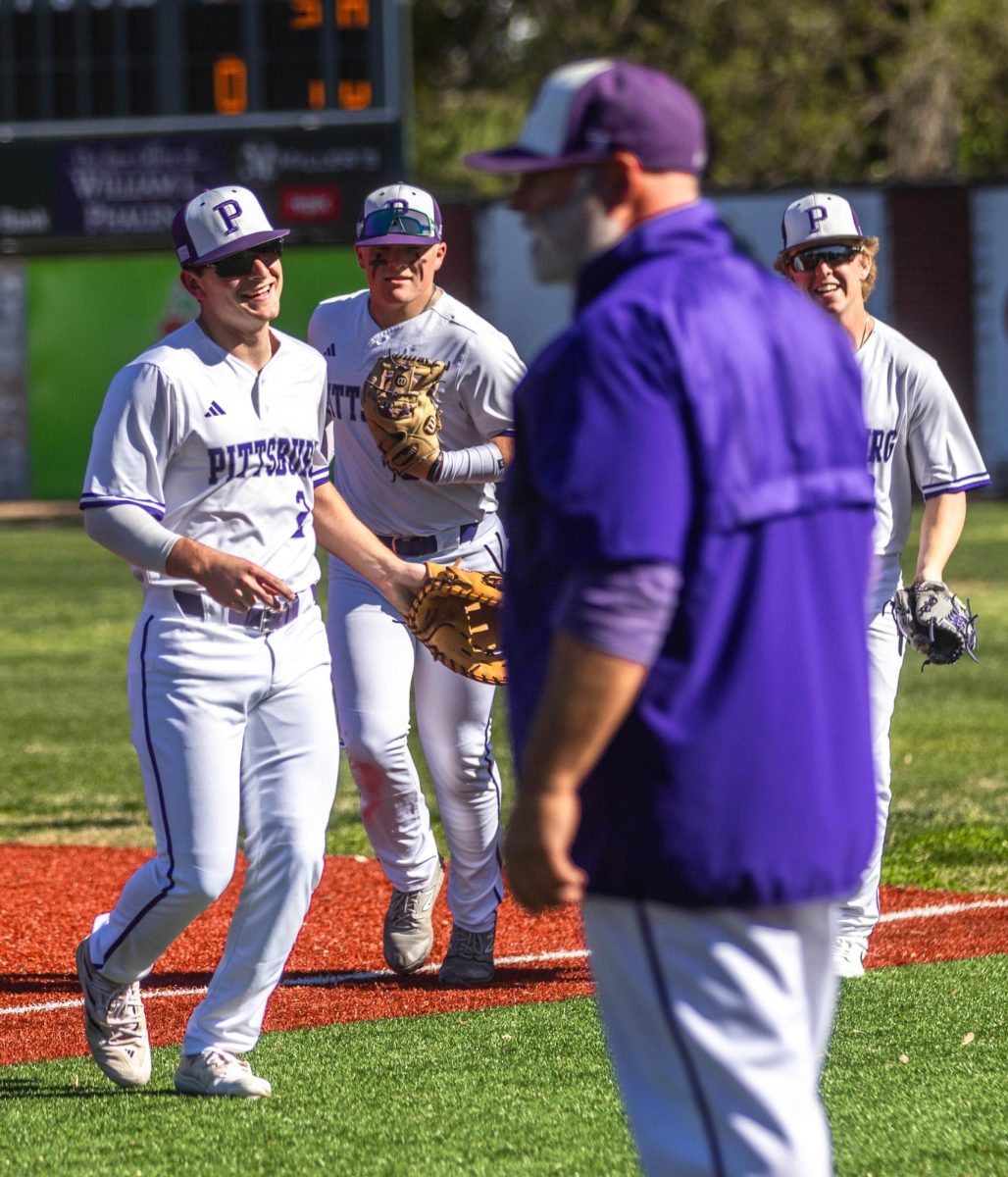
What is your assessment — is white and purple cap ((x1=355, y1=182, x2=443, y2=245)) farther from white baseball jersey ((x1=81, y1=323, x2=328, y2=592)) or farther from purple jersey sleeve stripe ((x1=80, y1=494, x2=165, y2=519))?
purple jersey sleeve stripe ((x1=80, y1=494, x2=165, y2=519))

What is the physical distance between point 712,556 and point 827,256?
352cm

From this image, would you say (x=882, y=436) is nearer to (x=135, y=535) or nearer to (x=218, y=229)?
(x=218, y=229)

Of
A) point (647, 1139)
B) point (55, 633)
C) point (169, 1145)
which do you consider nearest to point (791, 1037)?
point (647, 1139)

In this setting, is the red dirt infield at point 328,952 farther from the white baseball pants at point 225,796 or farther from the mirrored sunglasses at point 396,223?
the mirrored sunglasses at point 396,223

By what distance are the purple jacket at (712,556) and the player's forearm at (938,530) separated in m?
3.47

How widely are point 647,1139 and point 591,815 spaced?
442 mm

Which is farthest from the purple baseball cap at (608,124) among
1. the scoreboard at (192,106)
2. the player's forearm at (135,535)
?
the scoreboard at (192,106)

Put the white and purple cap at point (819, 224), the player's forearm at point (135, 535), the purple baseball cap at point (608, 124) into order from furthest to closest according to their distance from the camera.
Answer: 1. the white and purple cap at point (819, 224)
2. the player's forearm at point (135, 535)
3. the purple baseball cap at point (608, 124)

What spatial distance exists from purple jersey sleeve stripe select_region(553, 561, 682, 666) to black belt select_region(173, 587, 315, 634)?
2.18 m

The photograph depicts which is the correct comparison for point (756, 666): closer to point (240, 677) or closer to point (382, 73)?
point (240, 677)

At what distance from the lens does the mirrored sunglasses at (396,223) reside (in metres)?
5.98

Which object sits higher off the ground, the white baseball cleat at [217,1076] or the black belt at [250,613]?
the black belt at [250,613]

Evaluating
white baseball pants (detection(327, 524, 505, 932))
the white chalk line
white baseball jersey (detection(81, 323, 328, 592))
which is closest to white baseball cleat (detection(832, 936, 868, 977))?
the white chalk line

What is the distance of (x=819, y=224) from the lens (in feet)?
19.5
